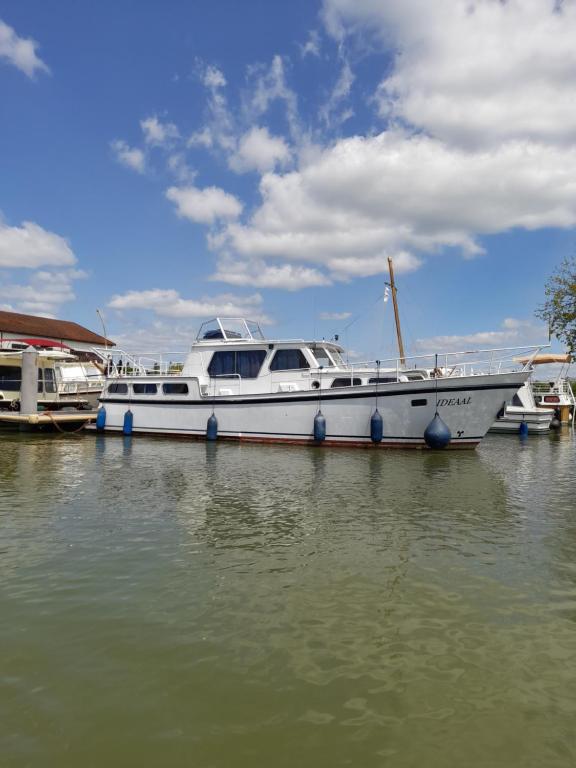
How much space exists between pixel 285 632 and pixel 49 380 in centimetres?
2479

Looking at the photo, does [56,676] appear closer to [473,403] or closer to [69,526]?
[69,526]

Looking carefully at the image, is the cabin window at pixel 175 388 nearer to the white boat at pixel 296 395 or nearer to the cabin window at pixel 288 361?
the white boat at pixel 296 395

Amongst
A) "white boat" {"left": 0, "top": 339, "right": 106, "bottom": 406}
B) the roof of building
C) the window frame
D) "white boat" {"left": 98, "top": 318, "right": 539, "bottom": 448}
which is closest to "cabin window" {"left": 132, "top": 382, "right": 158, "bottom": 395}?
"white boat" {"left": 98, "top": 318, "right": 539, "bottom": 448}

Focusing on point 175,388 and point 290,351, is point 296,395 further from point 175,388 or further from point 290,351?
point 175,388

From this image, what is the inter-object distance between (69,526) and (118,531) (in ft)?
2.82

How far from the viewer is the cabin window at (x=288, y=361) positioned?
19062 mm

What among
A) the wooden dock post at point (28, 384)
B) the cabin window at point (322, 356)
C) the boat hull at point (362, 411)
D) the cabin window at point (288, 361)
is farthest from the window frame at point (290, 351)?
the wooden dock post at point (28, 384)

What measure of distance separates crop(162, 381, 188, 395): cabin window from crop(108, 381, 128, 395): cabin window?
2184mm

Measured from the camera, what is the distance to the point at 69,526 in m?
7.87

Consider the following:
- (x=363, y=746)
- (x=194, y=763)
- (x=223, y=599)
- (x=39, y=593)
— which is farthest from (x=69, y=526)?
(x=363, y=746)

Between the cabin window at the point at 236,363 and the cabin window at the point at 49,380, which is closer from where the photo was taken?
the cabin window at the point at 236,363

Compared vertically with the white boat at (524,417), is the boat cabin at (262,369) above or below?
above

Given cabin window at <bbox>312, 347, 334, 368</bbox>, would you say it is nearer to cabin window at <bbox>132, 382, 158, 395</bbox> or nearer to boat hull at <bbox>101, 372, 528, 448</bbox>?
boat hull at <bbox>101, 372, 528, 448</bbox>

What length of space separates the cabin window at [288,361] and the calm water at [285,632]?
953cm
